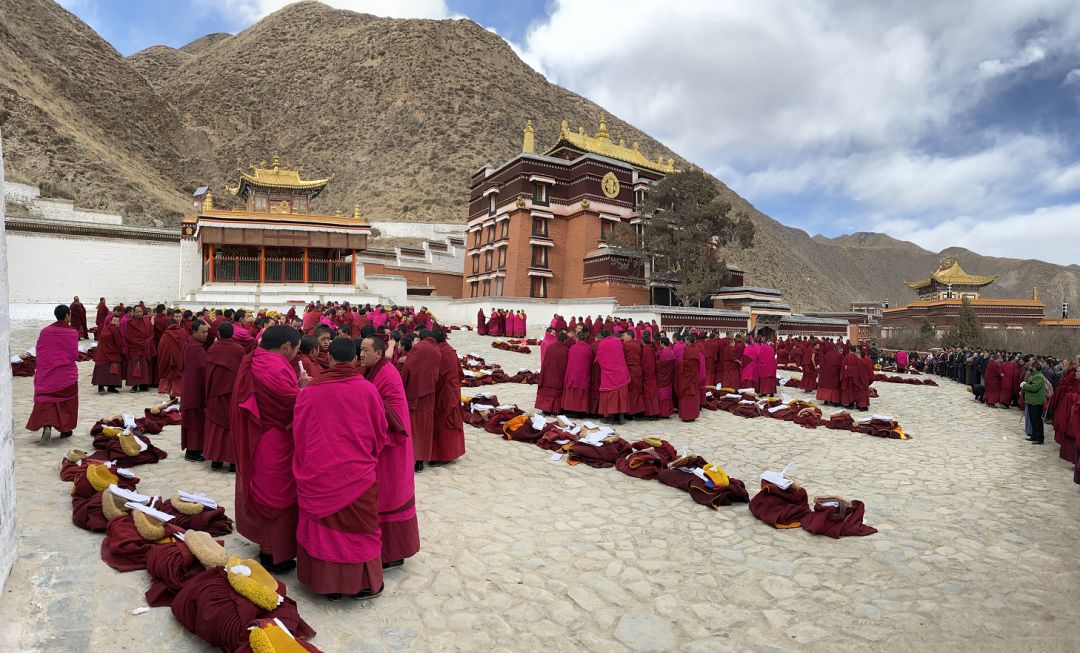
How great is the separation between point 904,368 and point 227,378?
24243mm

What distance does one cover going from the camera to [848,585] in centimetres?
438

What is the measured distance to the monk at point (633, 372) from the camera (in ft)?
32.6

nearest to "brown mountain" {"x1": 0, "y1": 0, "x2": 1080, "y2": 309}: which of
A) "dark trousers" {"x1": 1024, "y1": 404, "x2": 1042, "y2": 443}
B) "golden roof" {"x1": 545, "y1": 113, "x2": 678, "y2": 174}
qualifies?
"golden roof" {"x1": 545, "y1": 113, "x2": 678, "y2": 174}

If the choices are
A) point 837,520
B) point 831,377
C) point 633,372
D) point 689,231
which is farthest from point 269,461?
point 689,231

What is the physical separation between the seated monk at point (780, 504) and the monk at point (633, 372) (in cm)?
416

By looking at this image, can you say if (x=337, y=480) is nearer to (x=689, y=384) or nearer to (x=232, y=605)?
(x=232, y=605)

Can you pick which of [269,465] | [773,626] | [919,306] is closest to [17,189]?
[269,465]

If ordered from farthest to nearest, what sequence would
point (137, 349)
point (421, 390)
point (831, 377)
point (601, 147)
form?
1. point (601, 147)
2. point (831, 377)
3. point (137, 349)
4. point (421, 390)

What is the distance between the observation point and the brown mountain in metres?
47.8

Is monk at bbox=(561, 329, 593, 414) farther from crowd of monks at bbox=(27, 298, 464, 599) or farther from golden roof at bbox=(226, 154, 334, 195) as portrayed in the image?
golden roof at bbox=(226, 154, 334, 195)

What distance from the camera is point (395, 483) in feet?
13.3

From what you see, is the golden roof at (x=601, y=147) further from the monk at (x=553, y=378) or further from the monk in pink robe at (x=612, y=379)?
the monk in pink robe at (x=612, y=379)

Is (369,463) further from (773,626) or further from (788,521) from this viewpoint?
(788,521)

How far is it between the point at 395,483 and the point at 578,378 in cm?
610
